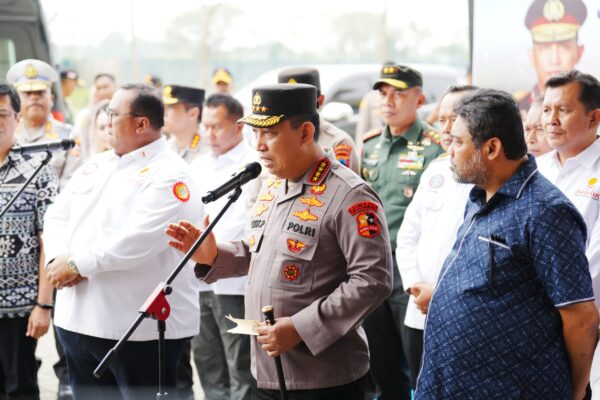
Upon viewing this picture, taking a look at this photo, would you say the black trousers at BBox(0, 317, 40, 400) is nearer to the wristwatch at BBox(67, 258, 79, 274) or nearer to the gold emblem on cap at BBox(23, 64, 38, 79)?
the wristwatch at BBox(67, 258, 79, 274)

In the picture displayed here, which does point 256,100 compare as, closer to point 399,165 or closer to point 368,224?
point 368,224

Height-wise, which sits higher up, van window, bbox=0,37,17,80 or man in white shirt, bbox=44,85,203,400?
van window, bbox=0,37,17,80

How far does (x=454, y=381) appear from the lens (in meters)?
2.65

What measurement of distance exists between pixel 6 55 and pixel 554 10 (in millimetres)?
5884

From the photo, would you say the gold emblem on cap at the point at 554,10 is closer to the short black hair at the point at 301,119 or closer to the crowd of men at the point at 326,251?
the crowd of men at the point at 326,251

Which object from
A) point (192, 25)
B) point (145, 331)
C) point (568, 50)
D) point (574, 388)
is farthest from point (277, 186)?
point (192, 25)

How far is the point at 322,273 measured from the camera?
3.00 m

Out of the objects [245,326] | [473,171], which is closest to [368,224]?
[473,171]

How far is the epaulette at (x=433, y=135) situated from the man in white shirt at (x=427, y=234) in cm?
45

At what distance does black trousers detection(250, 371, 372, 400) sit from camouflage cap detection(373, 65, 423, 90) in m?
2.23

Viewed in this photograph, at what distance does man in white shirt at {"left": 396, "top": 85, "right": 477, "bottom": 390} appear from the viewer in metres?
3.79

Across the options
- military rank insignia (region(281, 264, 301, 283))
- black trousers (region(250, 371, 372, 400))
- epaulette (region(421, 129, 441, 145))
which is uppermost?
epaulette (region(421, 129, 441, 145))

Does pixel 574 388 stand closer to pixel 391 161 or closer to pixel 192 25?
pixel 391 161

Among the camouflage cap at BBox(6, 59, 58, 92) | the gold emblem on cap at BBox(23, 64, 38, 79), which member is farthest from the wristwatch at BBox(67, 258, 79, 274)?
the gold emblem on cap at BBox(23, 64, 38, 79)
